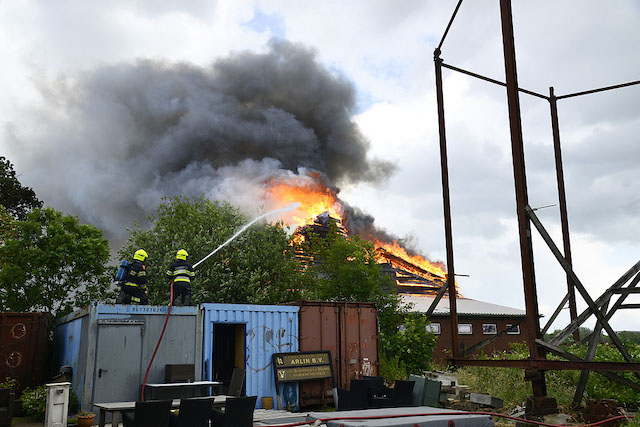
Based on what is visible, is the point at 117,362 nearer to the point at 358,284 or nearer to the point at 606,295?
the point at 606,295

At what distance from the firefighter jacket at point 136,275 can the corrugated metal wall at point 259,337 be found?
6.42 ft

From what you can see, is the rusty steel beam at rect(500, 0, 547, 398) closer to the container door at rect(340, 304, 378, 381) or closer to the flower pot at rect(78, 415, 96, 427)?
the container door at rect(340, 304, 378, 381)

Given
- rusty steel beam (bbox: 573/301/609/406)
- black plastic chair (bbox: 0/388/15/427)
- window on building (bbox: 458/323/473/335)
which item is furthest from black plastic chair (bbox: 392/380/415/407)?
window on building (bbox: 458/323/473/335)

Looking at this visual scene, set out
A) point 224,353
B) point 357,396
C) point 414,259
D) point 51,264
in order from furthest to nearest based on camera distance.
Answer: point 414,259 < point 51,264 < point 224,353 < point 357,396

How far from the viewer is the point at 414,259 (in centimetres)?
7088

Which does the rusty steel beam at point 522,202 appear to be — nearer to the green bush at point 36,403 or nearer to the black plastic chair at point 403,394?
the black plastic chair at point 403,394

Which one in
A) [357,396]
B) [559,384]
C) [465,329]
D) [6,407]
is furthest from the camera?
[465,329]

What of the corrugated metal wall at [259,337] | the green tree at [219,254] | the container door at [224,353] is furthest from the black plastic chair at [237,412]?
the green tree at [219,254]

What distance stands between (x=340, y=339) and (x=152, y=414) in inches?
371

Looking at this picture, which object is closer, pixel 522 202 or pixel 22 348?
pixel 522 202

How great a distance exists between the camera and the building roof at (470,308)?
33.2 m

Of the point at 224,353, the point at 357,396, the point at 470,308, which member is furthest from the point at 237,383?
the point at 470,308

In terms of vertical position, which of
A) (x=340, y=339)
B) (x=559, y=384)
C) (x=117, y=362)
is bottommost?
(x=559, y=384)

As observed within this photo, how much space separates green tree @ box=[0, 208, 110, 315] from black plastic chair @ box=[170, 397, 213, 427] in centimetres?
2036
